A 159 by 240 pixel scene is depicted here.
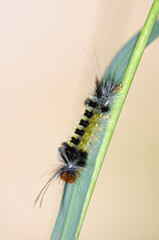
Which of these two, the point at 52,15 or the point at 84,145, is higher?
the point at 52,15

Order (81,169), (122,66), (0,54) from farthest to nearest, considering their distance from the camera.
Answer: (0,54)
(81,169)
(122,66)

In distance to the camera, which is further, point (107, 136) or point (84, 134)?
point (84, 134)

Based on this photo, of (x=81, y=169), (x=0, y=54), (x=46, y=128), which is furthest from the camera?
(x=46, y=128)

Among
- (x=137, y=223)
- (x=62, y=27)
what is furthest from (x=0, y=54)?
(x=137, y=223)

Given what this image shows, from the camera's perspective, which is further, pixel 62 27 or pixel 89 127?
pixel 62 27

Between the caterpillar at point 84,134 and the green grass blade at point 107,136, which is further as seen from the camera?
the caterpillar at point 84,134

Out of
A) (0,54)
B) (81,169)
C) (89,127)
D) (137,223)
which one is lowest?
(137,223)

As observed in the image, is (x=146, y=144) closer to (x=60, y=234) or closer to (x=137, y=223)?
(x=137, y=223)

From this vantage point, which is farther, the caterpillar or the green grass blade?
the caterpillar
